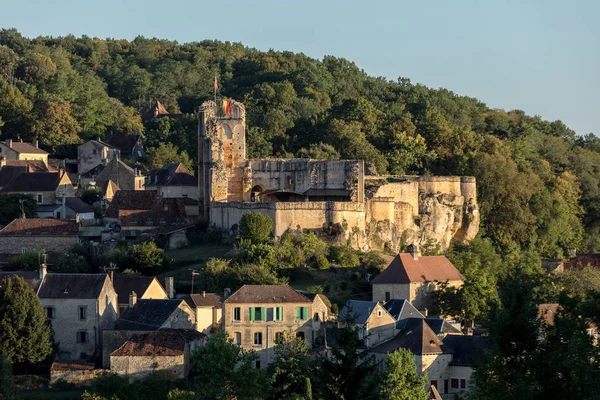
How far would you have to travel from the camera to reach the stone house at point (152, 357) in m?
54.0

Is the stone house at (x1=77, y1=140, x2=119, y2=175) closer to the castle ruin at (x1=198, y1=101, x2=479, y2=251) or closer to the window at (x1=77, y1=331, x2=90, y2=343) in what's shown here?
the castle ruin at (x1=198, y1=101, x2=479, y2=251)

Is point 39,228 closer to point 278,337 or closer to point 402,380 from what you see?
point 278,337

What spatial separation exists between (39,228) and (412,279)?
18.0 meters

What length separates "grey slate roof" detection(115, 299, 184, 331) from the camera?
56.8 metres

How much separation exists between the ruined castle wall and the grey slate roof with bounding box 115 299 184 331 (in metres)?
14.5

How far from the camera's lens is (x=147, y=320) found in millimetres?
57156

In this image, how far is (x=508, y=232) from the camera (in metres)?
78.4

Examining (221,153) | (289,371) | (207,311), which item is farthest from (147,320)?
(221,153)

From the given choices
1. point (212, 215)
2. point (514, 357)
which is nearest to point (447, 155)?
point (212, 215)

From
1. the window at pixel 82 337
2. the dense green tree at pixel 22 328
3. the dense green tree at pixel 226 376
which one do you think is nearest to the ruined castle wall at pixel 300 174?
the window at pixel 82 337

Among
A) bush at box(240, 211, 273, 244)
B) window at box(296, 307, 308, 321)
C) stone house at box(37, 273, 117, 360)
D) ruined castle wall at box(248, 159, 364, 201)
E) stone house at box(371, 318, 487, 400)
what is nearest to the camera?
stone house at box(371, 318, 487, 400)

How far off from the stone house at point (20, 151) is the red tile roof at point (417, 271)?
2760 centimetres

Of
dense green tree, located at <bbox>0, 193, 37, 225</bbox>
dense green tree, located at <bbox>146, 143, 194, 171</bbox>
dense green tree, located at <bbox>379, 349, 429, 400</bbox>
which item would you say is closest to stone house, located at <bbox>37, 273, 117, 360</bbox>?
dense green tree, located at <bbox>379, 349, 429, 400</bbox>

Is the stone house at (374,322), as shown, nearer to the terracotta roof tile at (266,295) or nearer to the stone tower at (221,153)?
the terracotta roof tile at (266,295)
